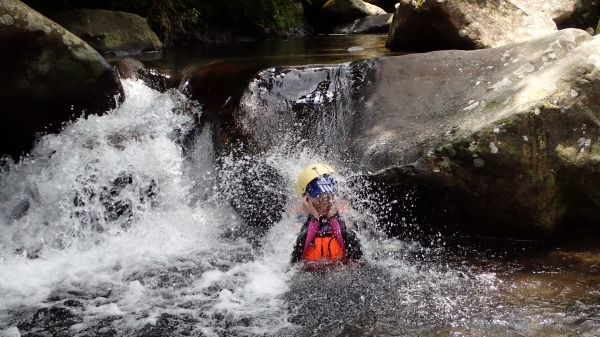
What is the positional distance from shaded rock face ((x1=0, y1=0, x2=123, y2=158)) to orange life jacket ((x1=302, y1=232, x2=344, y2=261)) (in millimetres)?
3052

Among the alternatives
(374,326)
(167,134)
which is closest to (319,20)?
(167,134)

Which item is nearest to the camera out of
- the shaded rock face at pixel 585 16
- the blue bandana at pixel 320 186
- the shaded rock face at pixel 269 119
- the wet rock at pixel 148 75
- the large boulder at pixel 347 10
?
the blue bandana at pixel 320 186

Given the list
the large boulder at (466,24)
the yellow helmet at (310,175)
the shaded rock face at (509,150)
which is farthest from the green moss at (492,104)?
the large boulder at (466,24)

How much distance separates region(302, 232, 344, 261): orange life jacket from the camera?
142 inches

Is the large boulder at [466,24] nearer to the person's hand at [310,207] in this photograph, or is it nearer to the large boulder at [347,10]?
the person's hand at [310,207]

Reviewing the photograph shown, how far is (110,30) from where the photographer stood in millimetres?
8180

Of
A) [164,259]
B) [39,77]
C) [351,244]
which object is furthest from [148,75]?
[351,244]

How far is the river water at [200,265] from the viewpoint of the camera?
277cm

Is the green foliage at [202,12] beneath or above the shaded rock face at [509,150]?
above

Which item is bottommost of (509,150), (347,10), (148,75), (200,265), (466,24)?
(200,265)

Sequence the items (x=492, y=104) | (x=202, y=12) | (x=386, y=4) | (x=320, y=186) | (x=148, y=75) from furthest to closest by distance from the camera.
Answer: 1. (x=386, y=4)
2. (x=202, y=12)
3. (x=148, y=75)
4. (x=492, y=104)
5. (x=320, y=186)

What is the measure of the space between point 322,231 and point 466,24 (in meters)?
4.08

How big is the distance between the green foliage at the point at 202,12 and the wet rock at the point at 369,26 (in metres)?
1.39

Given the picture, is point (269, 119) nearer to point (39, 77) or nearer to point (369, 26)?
point (39, 77)
